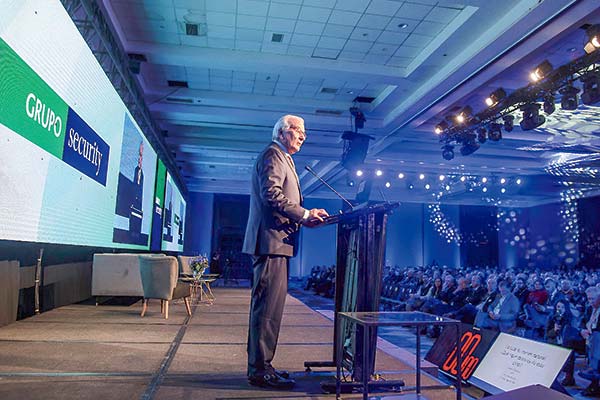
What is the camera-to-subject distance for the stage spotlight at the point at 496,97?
20.9 ft

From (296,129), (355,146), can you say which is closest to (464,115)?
(355,146)

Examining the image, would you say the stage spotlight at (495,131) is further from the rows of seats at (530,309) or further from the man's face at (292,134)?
the man's face at (292,134)

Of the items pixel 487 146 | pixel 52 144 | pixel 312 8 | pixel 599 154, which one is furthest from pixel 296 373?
pixel 599 154

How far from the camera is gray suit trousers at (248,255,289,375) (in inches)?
78.5

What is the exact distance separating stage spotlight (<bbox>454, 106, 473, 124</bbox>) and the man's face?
5.68 metres

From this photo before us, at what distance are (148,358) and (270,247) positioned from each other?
104 cm

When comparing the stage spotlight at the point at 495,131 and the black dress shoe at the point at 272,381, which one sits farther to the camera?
the stage spotlight at the point at 495,131

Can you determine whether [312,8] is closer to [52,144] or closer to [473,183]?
[52,144]

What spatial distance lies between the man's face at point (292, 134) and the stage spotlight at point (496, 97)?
513 centimetres

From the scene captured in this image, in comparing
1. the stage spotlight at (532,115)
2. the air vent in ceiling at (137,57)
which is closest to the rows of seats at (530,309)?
the stage spotlight at (532,115)

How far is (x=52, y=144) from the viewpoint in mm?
2604

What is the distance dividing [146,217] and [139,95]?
172cm

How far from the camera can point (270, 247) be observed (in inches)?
80.8

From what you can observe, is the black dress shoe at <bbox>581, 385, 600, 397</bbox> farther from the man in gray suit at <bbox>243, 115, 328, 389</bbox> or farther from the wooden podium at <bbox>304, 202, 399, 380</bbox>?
the man in gray suit at <bbox>243, 115, 328, 389</bbox>
